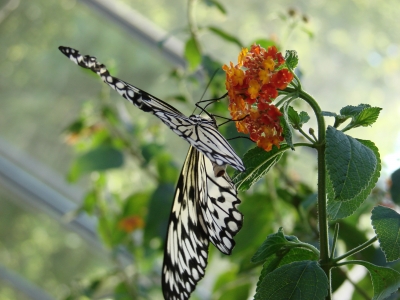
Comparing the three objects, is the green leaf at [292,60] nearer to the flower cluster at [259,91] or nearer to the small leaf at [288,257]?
the flower cluster at [259,91]

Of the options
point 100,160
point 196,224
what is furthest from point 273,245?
point 100,160

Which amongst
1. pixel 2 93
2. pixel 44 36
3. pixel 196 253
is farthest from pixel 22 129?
pixel 196 253

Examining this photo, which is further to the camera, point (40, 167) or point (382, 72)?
point (40, 167)

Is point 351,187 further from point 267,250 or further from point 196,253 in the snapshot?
point 196,253

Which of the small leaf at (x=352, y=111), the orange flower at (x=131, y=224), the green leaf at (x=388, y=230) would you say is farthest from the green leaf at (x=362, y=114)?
the orange flower at (x=131, y=224)

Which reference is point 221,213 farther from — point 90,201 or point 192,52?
point 90,201

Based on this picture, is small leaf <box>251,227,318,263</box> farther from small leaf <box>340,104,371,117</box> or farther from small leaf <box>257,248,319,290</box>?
small leaf <box>340,104,371,117</box>
